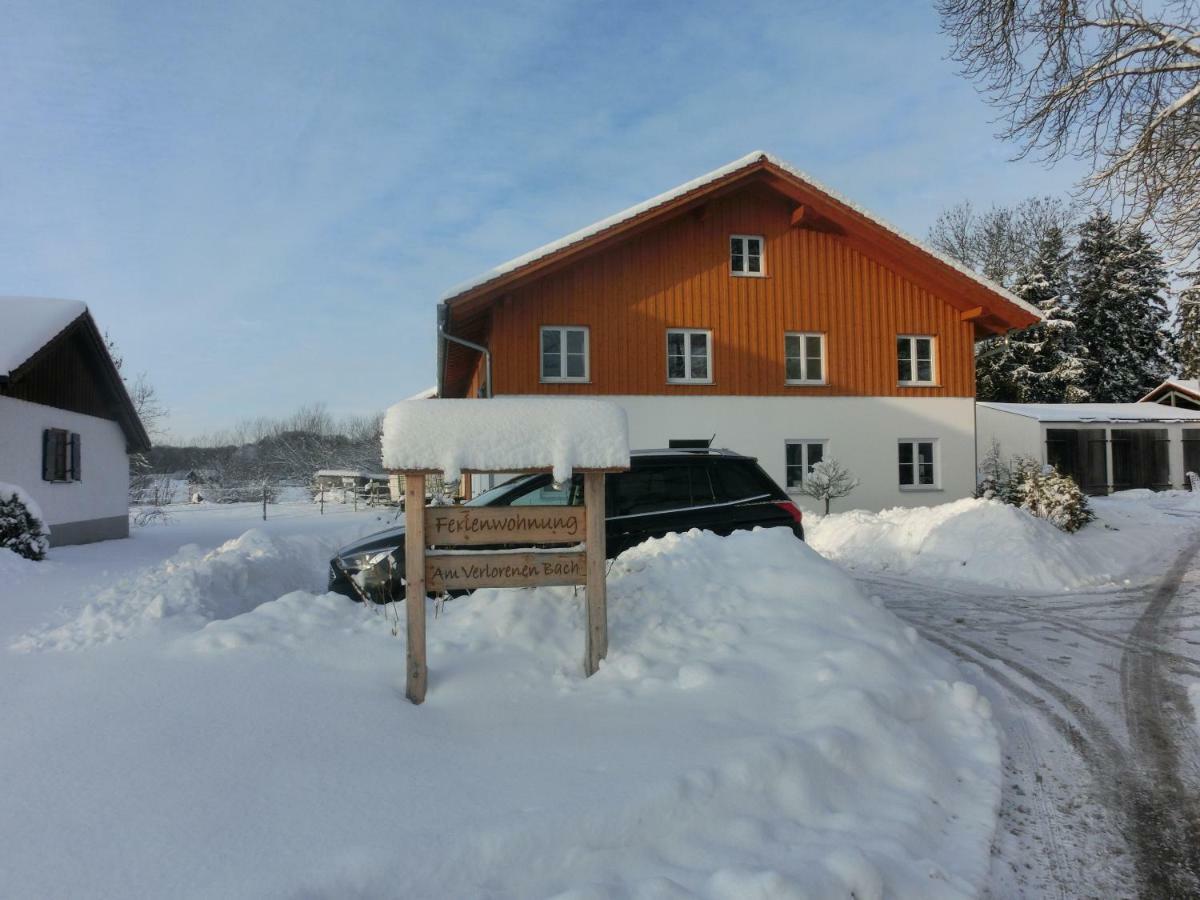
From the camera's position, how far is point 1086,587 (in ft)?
34.8

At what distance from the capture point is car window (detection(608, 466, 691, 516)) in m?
7.01

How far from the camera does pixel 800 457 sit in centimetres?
1952

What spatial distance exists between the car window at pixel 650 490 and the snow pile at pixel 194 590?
3.58m

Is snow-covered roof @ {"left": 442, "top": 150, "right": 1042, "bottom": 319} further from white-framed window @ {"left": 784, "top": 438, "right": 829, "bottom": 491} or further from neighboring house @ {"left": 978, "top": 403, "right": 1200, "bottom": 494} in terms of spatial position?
neighboring house @ {"left": 978, "top": 403, "right": 1200, "bottom": 494}

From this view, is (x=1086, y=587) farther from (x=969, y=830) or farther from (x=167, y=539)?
(x=167, y=539)

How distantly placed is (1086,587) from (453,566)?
10.0 meters

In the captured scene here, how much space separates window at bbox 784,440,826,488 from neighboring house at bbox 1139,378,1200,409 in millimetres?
24075

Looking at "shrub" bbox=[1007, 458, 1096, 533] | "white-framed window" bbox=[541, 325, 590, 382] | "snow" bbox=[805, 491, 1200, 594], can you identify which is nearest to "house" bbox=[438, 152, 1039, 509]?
"white-framed window" bbox=[541, 325, 590, 382]

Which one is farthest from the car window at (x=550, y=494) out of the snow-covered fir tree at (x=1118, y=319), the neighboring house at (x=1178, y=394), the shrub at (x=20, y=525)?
the snow-covered fir tree at (x=1118, y=319)

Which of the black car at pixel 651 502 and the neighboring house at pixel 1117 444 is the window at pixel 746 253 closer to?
the black car at pixel 651 502

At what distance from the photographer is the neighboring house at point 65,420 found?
1477cm

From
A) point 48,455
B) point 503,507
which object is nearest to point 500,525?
point 503,507

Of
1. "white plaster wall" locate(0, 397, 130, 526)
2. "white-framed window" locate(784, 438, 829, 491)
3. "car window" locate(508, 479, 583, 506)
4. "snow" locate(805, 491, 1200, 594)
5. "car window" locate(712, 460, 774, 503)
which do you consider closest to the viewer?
"car window" locate(508, 479, 583, 506)

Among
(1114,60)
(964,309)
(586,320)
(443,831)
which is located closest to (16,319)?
(586,320)
